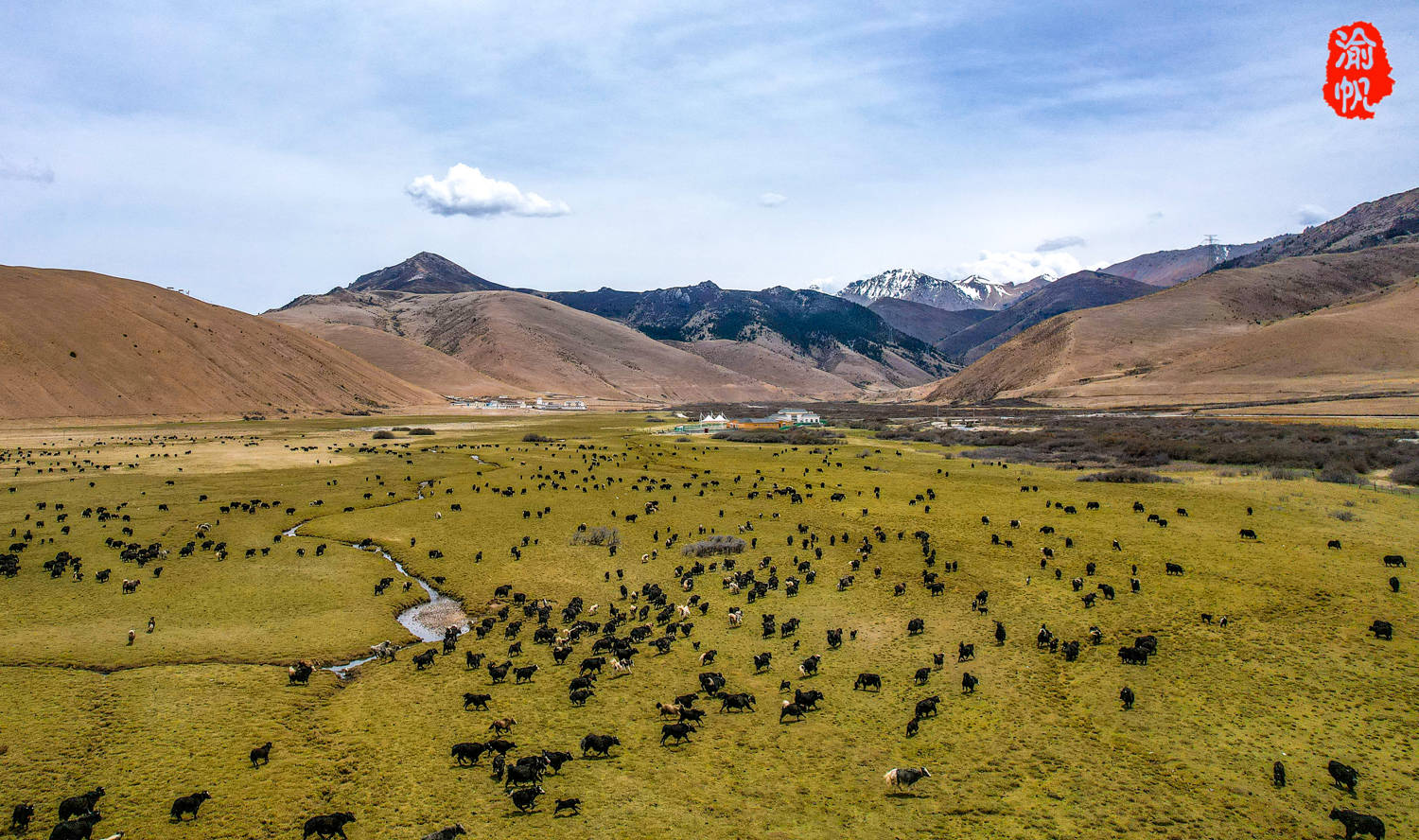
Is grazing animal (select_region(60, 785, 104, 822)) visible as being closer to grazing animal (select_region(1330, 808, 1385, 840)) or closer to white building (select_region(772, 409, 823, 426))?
grazing animal (select_region(1330, 808, 1385, 840))

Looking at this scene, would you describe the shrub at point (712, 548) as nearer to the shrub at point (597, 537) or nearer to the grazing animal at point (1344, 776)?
the shrub at point (597, 537)

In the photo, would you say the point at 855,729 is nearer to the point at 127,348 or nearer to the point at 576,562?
the point at 576,562

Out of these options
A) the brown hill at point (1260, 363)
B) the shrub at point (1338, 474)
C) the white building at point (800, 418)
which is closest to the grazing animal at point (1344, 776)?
the shrub at point (1338, 474)

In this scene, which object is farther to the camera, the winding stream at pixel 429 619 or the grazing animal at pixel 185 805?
the winding stream at pixel 429 619

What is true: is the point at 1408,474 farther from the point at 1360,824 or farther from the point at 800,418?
the point at 800,418

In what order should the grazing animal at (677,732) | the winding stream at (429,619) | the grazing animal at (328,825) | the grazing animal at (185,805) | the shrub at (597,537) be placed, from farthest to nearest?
the shrub at (597,537), the winding stream at (429,619), the grazing animal at (677,732), the grazing animal at (185,805), the grazing animal at (328,825)

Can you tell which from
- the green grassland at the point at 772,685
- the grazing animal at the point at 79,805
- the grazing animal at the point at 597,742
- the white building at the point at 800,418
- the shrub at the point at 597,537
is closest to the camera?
the grazing animal at the point at 79,805

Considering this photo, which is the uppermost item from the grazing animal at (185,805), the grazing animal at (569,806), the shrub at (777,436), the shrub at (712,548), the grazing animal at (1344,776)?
the shrub at (777,436)

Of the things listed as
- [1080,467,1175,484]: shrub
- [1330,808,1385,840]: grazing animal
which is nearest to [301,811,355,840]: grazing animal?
[1330,808,1385,840]: grazing animal
